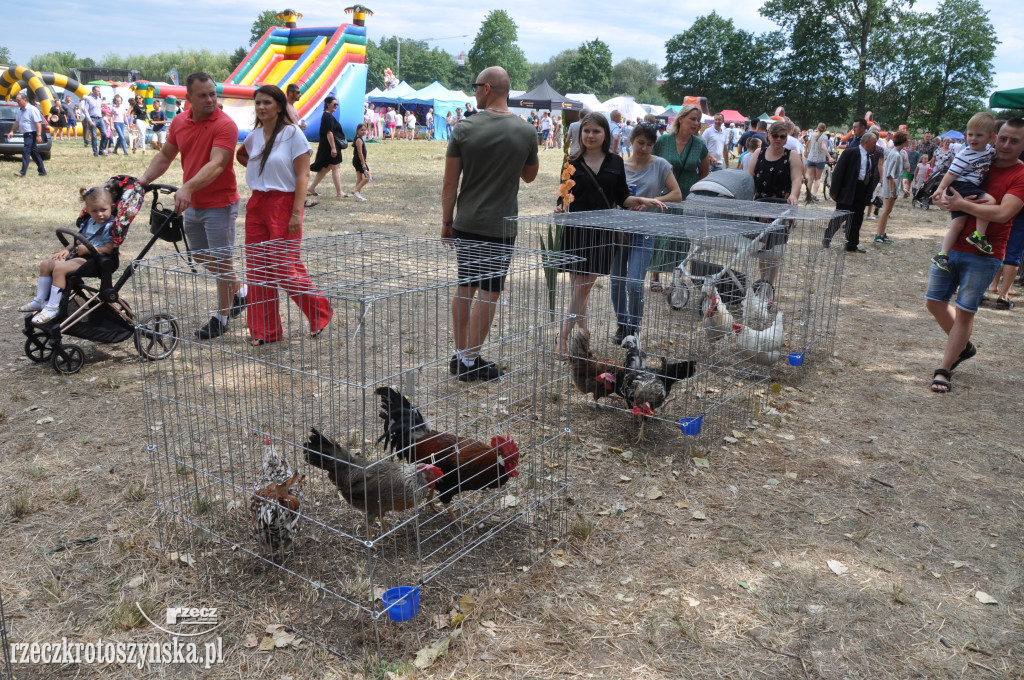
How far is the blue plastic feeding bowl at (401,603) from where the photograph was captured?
92.9 inches

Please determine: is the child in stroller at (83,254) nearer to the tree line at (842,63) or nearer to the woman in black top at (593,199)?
the woman in black top at (593,199)

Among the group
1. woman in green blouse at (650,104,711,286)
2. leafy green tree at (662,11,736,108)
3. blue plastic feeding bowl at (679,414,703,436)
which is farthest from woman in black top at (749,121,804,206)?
leafy green tree at (662,11,736,108)

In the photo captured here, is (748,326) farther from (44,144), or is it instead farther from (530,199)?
(44,144)

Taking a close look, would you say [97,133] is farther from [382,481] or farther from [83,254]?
[382,481]

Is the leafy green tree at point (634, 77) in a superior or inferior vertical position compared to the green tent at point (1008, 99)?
superior

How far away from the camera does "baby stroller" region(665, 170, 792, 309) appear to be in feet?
14.5

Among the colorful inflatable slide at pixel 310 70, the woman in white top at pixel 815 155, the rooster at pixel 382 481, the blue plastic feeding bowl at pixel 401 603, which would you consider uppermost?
the colorful inflatable slide at pixel 310 70

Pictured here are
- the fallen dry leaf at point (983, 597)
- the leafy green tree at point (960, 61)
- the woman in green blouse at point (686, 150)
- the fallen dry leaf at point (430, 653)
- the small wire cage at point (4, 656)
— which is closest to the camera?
the small wire cage at point (4, 656)

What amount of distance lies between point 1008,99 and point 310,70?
55.6 feet

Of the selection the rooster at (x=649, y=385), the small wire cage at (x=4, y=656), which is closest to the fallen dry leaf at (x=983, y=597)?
the rooster at (x=649, y=385)

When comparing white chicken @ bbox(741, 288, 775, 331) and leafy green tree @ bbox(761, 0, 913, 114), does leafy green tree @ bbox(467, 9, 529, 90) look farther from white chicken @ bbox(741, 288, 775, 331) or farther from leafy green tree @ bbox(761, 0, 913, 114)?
white chicken @ bbox(741, 288, 775, 331)

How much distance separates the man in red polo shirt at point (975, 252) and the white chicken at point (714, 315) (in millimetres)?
1574

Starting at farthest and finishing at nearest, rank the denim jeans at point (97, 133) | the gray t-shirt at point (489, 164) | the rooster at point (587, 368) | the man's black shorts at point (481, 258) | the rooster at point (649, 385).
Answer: the denim jeans at point (97, 133)
the gray t-shirt at point (489, 164)
the rooster at point (587, 368)
the rooster at point (649, 385)
the man's black shorts at point (481, 258)

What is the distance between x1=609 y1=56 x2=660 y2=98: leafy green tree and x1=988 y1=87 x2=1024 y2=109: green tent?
128 meters
